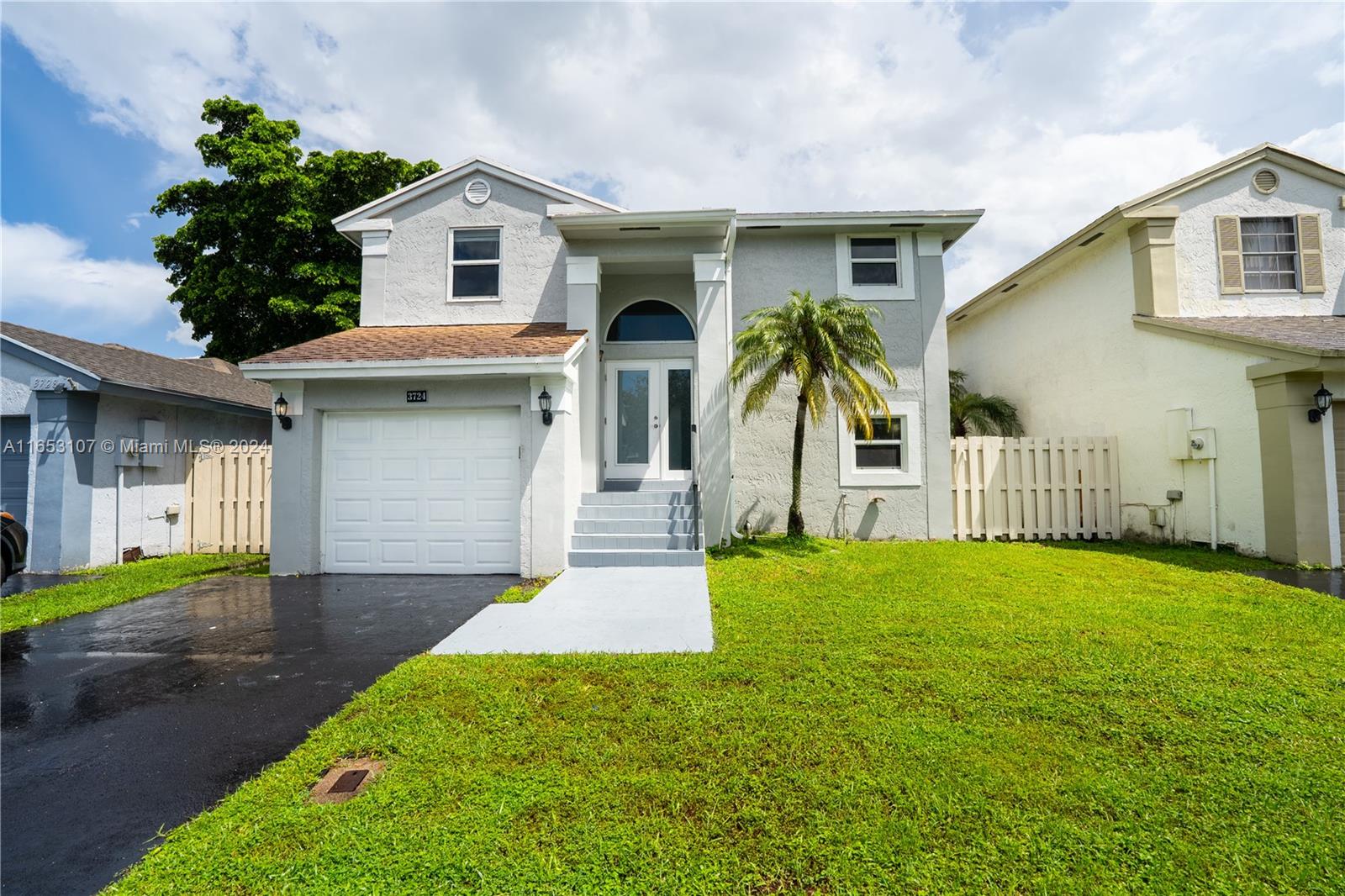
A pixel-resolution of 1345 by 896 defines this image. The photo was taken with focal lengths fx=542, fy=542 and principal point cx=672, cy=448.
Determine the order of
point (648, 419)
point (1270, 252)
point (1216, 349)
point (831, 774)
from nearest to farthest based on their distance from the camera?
1. point (831, 774)
2. point (1216, 349)
3. point (648, 419)
4. point (1270, 252)

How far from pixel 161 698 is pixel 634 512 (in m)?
5.92

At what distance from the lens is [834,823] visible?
246 centimetres

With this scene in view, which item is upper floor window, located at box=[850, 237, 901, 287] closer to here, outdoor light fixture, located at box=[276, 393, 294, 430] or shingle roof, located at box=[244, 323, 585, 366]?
shingle roof, located at box=[244, 323, 585, 366]

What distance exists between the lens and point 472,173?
1080cm

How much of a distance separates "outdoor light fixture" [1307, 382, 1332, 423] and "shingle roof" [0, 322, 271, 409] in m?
19.2

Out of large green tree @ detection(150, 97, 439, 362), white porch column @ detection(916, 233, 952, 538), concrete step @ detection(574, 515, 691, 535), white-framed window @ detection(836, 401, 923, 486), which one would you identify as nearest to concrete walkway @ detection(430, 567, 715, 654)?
concrete step @ detection(574, 515, 691, 535)

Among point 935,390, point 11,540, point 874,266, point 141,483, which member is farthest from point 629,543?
point 141,483

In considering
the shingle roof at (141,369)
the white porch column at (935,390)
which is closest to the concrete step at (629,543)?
the white porch column at (935,390)

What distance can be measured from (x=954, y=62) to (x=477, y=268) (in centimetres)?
904

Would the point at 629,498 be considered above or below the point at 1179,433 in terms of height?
below

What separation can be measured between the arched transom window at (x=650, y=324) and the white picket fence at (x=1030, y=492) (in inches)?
233

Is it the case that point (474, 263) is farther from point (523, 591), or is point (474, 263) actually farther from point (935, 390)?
point (935, 390)

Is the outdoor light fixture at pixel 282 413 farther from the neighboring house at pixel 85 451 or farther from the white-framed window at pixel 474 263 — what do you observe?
the white-framed window at pixel 474 263

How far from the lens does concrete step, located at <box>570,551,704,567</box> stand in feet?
26.6
